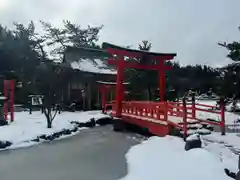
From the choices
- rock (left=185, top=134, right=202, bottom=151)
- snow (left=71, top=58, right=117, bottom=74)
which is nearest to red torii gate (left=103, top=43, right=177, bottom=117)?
rock (left=185, top=134, right=202, bottom=151)

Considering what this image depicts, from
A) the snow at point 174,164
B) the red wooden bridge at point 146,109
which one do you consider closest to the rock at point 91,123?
the red wooden bridge at point 146,109

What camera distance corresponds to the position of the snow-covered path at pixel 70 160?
5229mm

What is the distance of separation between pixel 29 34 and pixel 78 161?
64.4 ft

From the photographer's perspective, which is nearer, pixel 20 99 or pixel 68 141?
pixel 68 141

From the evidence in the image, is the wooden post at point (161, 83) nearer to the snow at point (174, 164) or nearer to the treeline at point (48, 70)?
the treeline at point (48, 70)

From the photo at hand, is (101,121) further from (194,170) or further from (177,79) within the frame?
(194,170)

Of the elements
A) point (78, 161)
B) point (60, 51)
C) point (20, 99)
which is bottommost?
point (78, 161)

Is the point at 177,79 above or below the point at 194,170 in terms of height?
above

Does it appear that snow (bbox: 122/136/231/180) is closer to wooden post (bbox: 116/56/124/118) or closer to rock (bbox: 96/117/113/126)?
wooden post (bbox: 116/56/124/118)

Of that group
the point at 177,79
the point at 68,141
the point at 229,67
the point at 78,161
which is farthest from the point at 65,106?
the point at 229,67

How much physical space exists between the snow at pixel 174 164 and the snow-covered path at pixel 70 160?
337 millimetres

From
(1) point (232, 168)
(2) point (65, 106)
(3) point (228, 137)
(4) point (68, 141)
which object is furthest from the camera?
(2) point (65, 106)

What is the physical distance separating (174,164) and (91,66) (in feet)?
53.7

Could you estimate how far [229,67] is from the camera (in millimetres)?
5051
